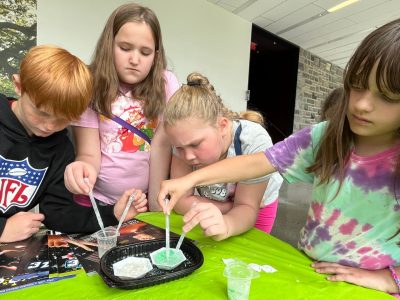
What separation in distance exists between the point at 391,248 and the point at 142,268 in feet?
2.15

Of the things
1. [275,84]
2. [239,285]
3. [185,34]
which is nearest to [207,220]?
[239,285]

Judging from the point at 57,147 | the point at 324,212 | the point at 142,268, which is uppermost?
the point at 57,147

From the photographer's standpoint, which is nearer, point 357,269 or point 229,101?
point 357,269

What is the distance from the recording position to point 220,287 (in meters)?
0.71

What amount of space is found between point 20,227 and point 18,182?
186 mm

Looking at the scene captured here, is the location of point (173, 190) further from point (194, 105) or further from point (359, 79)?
point (359, 79)

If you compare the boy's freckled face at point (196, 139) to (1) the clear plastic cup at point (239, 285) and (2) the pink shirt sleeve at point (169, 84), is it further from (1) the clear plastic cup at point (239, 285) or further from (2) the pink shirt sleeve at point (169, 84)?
(1) the clear plastic cup at point (239, 285)

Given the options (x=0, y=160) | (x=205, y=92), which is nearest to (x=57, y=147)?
(x=0, y=160)

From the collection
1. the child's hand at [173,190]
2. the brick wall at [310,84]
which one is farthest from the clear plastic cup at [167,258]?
the brick wall at [310,84]

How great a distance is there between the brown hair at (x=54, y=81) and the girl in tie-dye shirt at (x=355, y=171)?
0.41m

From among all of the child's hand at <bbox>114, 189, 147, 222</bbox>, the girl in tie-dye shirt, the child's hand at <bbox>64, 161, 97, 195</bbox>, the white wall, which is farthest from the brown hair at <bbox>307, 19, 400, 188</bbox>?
the white wall

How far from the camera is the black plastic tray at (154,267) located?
680mm

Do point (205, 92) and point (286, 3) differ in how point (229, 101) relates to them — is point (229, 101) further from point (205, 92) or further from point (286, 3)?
point (205, 92)

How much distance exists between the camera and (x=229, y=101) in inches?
192
